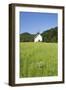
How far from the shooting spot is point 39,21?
5.69ft

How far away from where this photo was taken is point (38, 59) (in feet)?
5.69

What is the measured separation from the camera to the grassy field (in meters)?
1.70

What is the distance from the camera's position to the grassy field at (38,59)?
5.57 ft

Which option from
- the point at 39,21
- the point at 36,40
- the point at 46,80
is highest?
the point at 39,21

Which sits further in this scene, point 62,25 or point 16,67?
point 62,25

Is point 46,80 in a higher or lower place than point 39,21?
lower

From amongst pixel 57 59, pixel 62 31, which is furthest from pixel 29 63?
pixel 62 31

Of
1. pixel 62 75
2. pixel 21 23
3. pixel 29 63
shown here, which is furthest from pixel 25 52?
pixel 62 75

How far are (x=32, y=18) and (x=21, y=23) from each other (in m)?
0.08

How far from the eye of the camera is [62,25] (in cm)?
179

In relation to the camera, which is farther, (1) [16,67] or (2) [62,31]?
(2) [62,31]

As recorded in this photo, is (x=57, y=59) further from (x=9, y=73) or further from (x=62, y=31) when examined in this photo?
(x=9, y=73)

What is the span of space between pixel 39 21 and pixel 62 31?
17 cm

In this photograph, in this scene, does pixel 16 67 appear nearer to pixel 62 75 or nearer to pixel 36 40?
pixel 36 40
